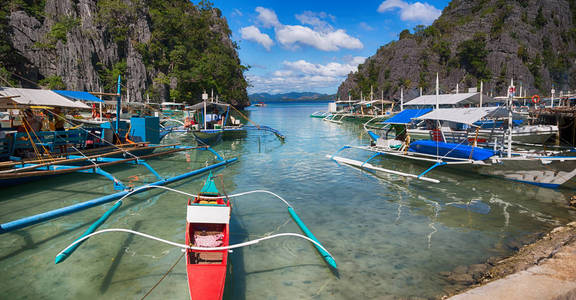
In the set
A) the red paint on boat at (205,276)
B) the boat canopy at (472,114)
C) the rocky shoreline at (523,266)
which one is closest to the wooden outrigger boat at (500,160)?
the boat canopy at (472,114)

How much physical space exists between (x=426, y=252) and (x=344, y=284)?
2.38 meters

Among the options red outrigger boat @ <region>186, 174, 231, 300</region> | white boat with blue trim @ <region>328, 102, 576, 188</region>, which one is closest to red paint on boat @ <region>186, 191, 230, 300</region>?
red outrigger boat @ <region>186, 174, 231, 300</region>

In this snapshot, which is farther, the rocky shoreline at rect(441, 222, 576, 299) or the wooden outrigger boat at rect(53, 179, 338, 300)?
the rocky shoreline at rect(441, 222, 576, 299)

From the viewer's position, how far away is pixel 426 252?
6.63 m

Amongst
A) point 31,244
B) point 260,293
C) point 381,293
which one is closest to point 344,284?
point 381,293

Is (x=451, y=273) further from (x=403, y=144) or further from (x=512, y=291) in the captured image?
(x=403, y=144)

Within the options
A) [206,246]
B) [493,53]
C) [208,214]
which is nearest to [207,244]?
[206,246]

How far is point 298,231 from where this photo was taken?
7828mm

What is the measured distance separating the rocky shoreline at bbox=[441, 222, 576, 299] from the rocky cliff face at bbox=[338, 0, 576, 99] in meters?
73.2

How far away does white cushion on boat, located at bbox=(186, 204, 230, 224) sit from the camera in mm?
5613

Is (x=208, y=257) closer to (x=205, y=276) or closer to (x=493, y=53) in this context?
(x=205, y=276)

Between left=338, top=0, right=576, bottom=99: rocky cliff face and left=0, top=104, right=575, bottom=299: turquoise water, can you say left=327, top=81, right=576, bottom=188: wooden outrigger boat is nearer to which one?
left=0, top=104, right=575, bottom=299: turquoise water

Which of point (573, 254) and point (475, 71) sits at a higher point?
point (475, 71)

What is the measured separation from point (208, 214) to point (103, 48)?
208 ft
